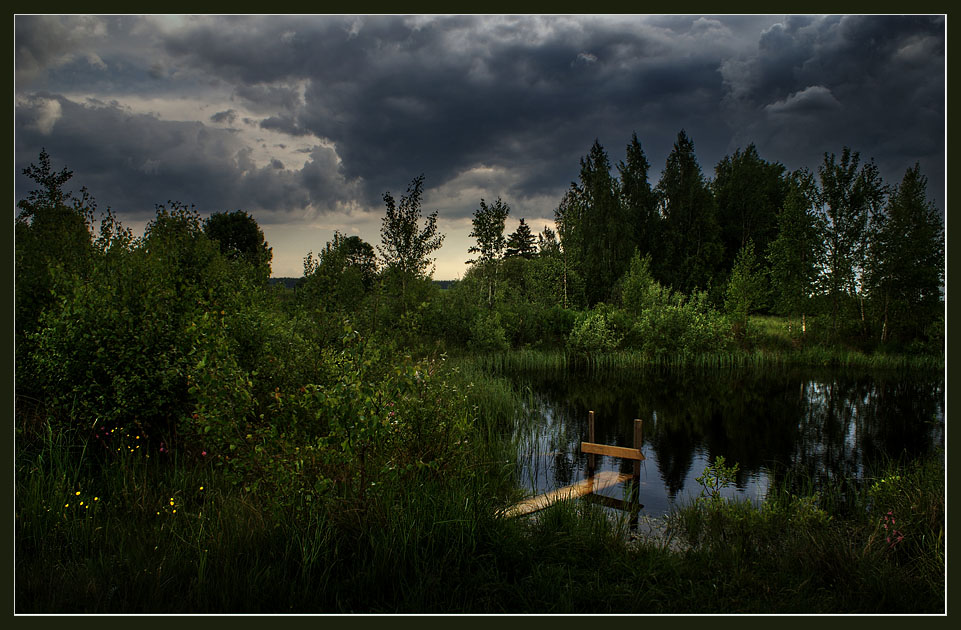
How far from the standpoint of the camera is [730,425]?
47.1ft

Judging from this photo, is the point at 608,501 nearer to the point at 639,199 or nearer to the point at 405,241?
the point at 405,241

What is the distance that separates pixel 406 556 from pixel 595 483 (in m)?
5.47

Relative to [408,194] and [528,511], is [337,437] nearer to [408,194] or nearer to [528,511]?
[528,511]

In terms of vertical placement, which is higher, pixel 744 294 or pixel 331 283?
pixel 744 294

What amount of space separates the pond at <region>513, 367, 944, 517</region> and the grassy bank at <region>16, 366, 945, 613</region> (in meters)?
→ 3.14

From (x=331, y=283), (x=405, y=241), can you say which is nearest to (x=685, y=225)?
(x=405, y=241)

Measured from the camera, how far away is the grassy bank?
12.2ft

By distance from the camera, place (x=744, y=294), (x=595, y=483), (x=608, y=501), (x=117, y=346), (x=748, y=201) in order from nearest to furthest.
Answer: (x=117, y=346), (x=608, y=501), (x=595, y=483), (x=744, y=294), (x=748, y=201)

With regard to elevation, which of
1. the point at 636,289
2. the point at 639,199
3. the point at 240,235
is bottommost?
the point at 636,289

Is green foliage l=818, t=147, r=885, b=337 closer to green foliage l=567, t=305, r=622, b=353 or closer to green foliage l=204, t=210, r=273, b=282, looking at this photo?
green foliage l=567, t=305, r=622, b=353

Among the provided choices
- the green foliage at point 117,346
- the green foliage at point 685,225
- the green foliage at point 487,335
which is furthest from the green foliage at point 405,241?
the green foliage at point 685,225

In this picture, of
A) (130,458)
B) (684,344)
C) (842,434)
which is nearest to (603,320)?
(684,344)

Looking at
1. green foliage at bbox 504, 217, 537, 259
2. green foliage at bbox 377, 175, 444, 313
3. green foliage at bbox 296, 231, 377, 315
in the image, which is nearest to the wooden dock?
green foliage at bbox 296, 231, 377, 315

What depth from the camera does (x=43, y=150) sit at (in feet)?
14.7
